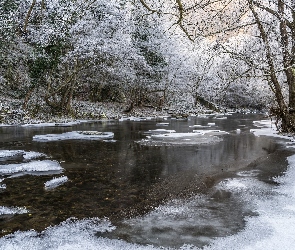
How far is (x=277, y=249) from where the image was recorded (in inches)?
123

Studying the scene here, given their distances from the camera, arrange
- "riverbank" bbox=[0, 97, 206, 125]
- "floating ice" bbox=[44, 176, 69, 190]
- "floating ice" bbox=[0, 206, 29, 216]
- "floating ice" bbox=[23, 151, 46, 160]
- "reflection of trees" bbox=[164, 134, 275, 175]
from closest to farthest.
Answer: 1. "floating ice" bbox=[0, 206, 29, 216]
2. "floating ice" bbox=[44, 176, 69, 190]
3. "reflection of trees" bbox=[164, 134, 275, 175]
4. "floating ice" bbox=[23, 151, 46, 160]
5. "riverbank" bbox=[0, 97, 206, 125]

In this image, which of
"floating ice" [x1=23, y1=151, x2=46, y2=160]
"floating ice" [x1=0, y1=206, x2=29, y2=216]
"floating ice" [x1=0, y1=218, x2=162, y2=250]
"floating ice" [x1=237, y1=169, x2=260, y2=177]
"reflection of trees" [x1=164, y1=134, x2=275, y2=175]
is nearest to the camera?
"floating ice" [x1=0, y1=218, x2=162, y2=250]

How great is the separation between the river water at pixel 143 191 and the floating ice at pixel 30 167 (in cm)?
4

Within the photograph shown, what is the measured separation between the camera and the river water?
364 centimetres

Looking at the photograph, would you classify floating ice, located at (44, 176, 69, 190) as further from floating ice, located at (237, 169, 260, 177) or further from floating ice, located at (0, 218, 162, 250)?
floating ice, located at (237, 169, 260, 177)

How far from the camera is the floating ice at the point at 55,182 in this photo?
5419mm

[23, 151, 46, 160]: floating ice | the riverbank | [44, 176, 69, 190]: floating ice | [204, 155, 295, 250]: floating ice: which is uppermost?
the riverbank

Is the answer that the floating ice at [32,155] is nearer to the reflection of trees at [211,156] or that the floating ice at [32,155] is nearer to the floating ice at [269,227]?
the reflection of trees at [211,156]

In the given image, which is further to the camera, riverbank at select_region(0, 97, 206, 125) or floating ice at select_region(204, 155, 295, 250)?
riverbank at select_region(0, 97, 206, 125)

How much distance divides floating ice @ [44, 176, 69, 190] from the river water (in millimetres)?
77

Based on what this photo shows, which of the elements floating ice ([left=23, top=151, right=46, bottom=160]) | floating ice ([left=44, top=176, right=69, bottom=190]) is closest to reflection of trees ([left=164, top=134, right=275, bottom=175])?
floating ice ([left=44, top=176, right=69, bottom=190])

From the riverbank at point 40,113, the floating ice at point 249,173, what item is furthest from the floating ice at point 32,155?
the riverbank at point 40,113

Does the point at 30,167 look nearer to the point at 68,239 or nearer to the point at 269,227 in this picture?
the point at 68,239

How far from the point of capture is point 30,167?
6766 millimetres
